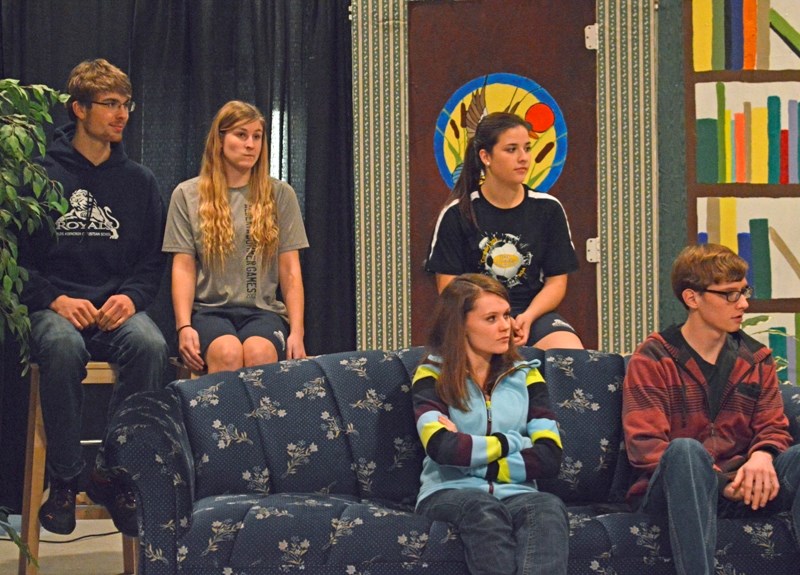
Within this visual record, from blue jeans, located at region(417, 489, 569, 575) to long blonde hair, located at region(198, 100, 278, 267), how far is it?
133 cm

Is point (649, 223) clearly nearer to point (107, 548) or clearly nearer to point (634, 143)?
point (634, 143)

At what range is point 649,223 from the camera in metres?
4.46

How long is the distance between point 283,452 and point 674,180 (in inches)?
85.0

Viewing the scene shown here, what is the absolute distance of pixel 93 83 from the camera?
12.2 feet

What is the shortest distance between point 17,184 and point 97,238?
0.39m

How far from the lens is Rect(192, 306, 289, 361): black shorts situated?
141 inches

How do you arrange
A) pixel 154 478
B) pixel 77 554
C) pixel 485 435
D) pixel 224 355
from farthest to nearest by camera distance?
1. pixel 77 554
2. pixel 224 355
3. pixel 485 435
4. pixel 154 478

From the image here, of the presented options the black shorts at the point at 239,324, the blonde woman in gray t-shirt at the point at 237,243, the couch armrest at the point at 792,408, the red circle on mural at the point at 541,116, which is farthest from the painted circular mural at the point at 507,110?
the couch armrest at the point at 792,408

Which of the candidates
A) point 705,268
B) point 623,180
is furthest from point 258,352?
point 623,180

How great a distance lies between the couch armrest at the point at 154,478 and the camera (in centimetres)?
264

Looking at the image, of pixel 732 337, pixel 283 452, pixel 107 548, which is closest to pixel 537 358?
pixel 732 337

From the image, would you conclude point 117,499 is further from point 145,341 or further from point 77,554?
point 77,554

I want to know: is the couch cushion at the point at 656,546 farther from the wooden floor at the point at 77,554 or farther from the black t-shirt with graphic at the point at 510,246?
the wooden floor at the point at 77,554

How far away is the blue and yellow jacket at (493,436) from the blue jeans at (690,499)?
28 cm
